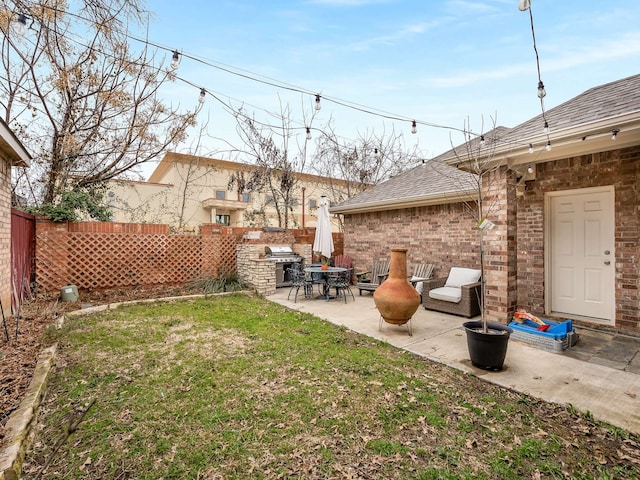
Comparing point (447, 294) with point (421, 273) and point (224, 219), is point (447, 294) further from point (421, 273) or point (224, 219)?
point (224, 219)

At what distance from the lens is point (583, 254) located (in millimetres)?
5066

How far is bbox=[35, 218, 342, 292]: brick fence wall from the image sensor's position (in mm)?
6891

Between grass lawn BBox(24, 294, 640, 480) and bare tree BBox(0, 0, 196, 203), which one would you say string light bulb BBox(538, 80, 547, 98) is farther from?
bare tree BBox(0, 0, 196, 203)

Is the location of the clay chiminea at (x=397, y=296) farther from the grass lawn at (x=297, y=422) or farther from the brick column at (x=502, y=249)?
the brick column at (x=502, y=249)

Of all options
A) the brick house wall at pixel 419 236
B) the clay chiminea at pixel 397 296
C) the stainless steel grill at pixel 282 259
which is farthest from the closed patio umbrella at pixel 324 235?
the clay chiminea at pixel 397 296

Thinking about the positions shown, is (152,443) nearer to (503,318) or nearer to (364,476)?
(364,476)

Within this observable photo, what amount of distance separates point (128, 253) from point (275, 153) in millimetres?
7183

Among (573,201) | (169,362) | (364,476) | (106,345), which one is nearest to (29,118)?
(106,345)

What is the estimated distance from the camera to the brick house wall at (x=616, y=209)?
4492mm

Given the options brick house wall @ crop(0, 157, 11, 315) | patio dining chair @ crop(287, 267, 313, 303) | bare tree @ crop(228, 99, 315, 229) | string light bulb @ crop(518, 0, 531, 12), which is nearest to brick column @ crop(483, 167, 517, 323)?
string light bulb @ crop(518, 0, 531, 12)

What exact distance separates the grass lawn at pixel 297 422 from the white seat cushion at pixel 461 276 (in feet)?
9.87

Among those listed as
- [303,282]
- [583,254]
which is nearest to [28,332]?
[303,282]

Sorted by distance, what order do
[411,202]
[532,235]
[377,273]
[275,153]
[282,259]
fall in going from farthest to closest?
1. [275,153]
2. [282,259]
3. [377,273]
4. [411,202]
5. [532,235]

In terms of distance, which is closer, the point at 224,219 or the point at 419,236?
the point at 419,236
